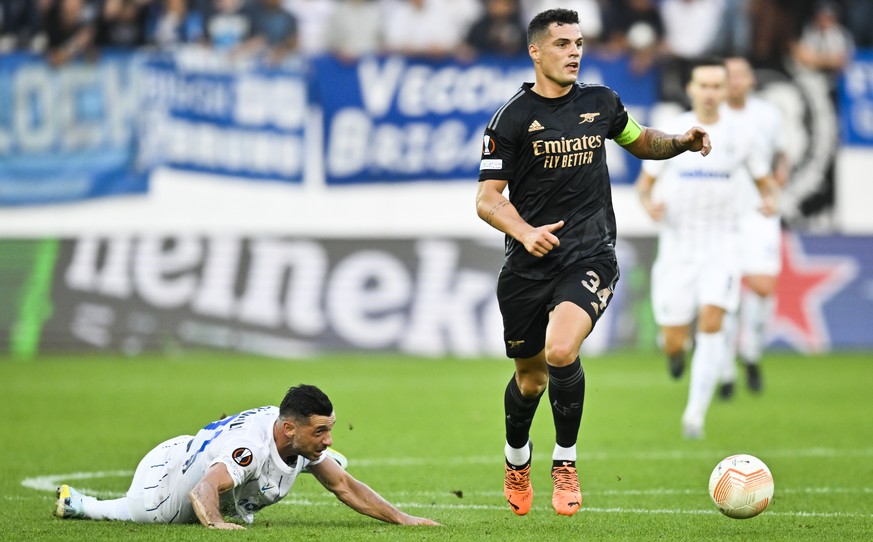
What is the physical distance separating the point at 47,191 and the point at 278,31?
3963 millimetres

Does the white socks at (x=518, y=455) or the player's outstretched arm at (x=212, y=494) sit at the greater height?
the player's outstretched arm at (x=212, y=494)

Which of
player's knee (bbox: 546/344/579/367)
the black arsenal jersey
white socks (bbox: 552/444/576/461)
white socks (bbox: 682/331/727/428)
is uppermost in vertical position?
the black arsenal jersey

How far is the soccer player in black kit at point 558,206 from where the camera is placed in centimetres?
784

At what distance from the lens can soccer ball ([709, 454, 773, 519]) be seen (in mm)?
7688

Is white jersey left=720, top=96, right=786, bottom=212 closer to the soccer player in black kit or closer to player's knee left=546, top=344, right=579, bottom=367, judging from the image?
the soccer player in black kit

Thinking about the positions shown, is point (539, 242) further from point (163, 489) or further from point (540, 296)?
point (163, 489)

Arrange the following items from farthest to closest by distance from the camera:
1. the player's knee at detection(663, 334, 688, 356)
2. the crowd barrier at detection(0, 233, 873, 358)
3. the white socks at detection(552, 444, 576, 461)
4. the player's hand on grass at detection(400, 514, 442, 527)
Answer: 1. the crowd barrier at detection(0, 233, 873, 358)
2. the player's knee at detection(663, 334, 688, 356)
3. the white socks at detection(552, 444, 576, 461)
4. the player's hand on grass at detection(400, 514, 442, 527)

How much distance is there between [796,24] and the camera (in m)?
21.6

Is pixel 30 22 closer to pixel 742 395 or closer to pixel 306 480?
pixel 742 395

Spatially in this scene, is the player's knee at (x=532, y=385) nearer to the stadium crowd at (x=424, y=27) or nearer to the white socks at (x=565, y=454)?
the white socks at (x=565, y=454)

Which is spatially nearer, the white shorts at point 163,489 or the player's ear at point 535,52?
the white shorts at point 163,489

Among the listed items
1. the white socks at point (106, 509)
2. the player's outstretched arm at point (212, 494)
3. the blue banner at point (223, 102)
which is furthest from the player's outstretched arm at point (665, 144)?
the blue banner at point (223, 102)

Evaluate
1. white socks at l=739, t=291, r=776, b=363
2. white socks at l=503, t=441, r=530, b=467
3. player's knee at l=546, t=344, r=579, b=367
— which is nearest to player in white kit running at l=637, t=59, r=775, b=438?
white socks at l=739, t=291, r=776, b=363

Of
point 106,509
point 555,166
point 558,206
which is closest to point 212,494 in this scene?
point 106,509
